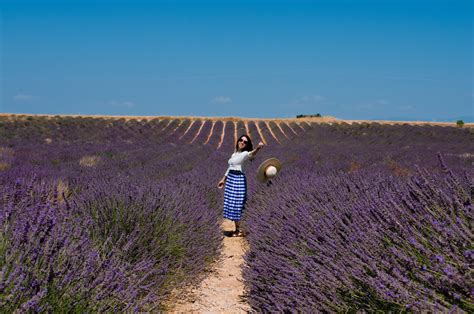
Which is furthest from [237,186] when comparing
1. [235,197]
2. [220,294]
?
[220,294]

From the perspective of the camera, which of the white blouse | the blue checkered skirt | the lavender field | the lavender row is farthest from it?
the white blouse

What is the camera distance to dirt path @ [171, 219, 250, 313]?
3.61 m

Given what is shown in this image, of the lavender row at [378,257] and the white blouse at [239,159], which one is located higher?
the white blouse at [239,159]

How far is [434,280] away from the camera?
167cm

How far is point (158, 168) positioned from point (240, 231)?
3.00 m

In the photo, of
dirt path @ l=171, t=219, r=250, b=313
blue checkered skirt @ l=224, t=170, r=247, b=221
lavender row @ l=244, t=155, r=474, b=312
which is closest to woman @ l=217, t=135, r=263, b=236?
blue checkered skirt @ l=224, t=170, r=247, b=221

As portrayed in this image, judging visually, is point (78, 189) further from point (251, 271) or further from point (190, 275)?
point (251, 271)

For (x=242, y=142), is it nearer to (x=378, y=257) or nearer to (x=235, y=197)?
(x=235, y=197)

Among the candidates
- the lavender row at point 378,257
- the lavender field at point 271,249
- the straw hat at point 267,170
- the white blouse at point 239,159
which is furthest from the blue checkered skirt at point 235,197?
the lavender row at point 378,257

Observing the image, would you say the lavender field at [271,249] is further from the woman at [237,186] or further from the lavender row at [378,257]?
the woman at [237,186]

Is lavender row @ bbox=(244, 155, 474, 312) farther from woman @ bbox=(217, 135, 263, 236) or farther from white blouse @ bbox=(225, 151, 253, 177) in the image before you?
white blouse @ bbox=(225, 151, 253, 177)

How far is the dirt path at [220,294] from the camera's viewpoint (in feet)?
11.9

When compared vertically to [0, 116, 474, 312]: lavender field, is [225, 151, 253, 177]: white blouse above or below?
above

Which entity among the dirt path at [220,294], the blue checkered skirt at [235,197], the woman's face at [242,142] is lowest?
the dirt path at [220,294]
